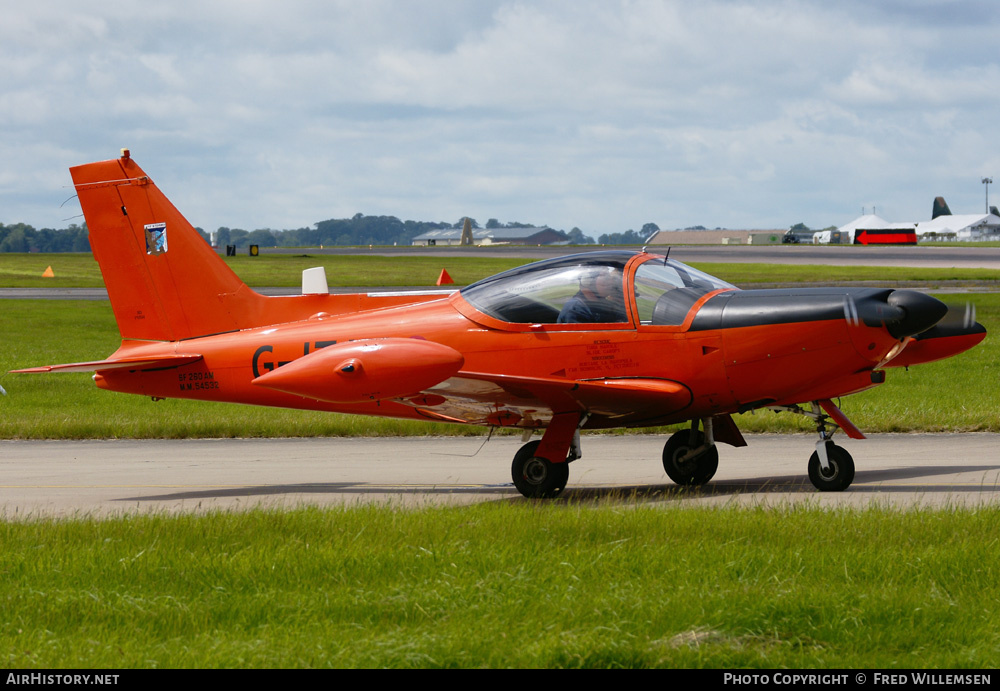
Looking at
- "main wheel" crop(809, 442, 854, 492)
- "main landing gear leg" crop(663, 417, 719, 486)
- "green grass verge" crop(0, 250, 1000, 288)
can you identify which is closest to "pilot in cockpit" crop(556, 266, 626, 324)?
"main landing gear leg" crop(663, 417, 719, 486)

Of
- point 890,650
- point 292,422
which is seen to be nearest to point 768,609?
point 890,650

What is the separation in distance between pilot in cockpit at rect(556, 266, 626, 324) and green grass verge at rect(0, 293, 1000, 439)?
598 centimetres

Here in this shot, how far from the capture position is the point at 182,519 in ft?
27.8

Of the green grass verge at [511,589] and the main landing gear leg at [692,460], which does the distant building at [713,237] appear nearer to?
the main landing gear leg at [692,460]

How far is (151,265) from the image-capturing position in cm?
1216

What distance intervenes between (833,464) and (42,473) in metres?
8.89

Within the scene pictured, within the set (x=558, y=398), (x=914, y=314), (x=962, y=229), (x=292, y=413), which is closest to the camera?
(x=914, y=314)

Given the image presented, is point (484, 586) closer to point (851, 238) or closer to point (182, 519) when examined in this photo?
point (182, 519)

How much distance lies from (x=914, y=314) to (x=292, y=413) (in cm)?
1111

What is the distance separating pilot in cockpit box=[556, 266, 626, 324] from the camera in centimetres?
1020

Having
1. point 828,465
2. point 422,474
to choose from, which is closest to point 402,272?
point 422,474

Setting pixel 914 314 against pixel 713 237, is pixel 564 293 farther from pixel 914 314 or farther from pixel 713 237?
pixel 713 237

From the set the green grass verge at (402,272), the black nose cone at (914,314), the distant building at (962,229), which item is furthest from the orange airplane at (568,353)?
the distant building at (962,229)

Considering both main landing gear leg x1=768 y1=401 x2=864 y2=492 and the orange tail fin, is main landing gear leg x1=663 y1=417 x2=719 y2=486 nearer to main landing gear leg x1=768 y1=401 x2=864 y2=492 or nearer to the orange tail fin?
main landing gear leg x1=768 y1=401 x2=864 y2=492
